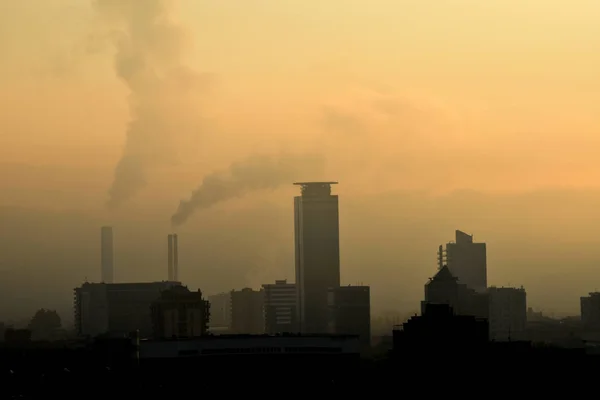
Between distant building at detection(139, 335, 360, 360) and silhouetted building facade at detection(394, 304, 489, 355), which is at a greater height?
silhouetted building facade at detection(394, 304, 489, 355)

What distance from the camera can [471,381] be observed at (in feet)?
463

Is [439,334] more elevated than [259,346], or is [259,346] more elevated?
[439,334]

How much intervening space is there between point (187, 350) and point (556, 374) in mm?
62402

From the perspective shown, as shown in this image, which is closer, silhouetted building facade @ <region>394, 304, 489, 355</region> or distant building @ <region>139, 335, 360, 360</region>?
silhouetted building facade @ <region>394, 304, 489, 355</region>

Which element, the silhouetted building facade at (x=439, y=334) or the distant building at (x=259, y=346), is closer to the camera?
the silhouetted building facade at (x=439, y=334)

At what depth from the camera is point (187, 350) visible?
192125 mm

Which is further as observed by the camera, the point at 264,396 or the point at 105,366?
the point at 105,366

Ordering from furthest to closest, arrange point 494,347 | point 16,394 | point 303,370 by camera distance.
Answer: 1. point 303,370
2. point 494,347
3. point 16,394

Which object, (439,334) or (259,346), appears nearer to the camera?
(439,334)

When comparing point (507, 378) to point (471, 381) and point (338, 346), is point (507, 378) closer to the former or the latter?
point (471, 381)

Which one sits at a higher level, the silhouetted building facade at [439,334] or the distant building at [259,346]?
the silhouetted building facade at [439,334]

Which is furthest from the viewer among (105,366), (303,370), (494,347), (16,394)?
(303,370)

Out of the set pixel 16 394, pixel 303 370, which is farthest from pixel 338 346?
pixel 16 394

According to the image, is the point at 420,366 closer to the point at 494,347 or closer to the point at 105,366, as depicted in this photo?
the point at 494,347
